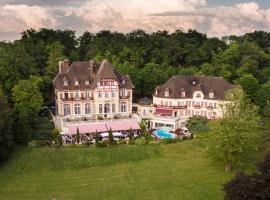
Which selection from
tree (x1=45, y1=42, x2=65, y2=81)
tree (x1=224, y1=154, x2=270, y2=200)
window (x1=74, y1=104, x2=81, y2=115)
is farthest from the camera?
tree (x1=45, y1=42, x2=65, y2=81)

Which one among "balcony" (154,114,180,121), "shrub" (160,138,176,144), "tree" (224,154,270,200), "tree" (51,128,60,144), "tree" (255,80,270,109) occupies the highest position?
"tree" (255,80,270,109)

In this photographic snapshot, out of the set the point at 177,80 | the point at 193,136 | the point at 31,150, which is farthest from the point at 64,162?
the point at 177,80

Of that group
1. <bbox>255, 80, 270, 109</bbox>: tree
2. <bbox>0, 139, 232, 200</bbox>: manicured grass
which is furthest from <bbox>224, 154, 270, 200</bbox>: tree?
<bbox>255, 80, 270, 109</bbox>: tree

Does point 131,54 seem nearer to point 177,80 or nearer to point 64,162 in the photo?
point 177,80

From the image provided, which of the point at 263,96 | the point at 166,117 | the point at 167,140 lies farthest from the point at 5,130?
the point at 263,96

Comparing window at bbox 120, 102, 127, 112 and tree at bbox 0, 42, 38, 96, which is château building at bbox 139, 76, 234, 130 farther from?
tree at bbox 0, 42, 38, 96

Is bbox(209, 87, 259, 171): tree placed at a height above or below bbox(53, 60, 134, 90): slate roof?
below
